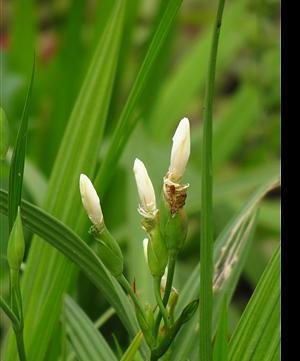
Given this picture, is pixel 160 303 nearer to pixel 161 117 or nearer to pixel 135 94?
pixel 135 94

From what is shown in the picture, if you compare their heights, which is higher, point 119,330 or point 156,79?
point 156,79

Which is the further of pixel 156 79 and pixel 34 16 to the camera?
pixel 34 16

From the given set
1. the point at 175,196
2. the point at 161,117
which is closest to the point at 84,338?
the point at 175,196

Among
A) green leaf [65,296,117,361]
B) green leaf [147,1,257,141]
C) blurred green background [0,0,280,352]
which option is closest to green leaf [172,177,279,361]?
green leaf [65,296,117,361]

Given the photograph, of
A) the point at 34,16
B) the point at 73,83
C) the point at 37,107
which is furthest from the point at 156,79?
the point at 34,16

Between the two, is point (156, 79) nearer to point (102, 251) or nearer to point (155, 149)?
point (155, 149)

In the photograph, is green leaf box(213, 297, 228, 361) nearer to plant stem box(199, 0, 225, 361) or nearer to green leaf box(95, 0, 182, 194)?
plant stem box(199, 0, 225, 361)
